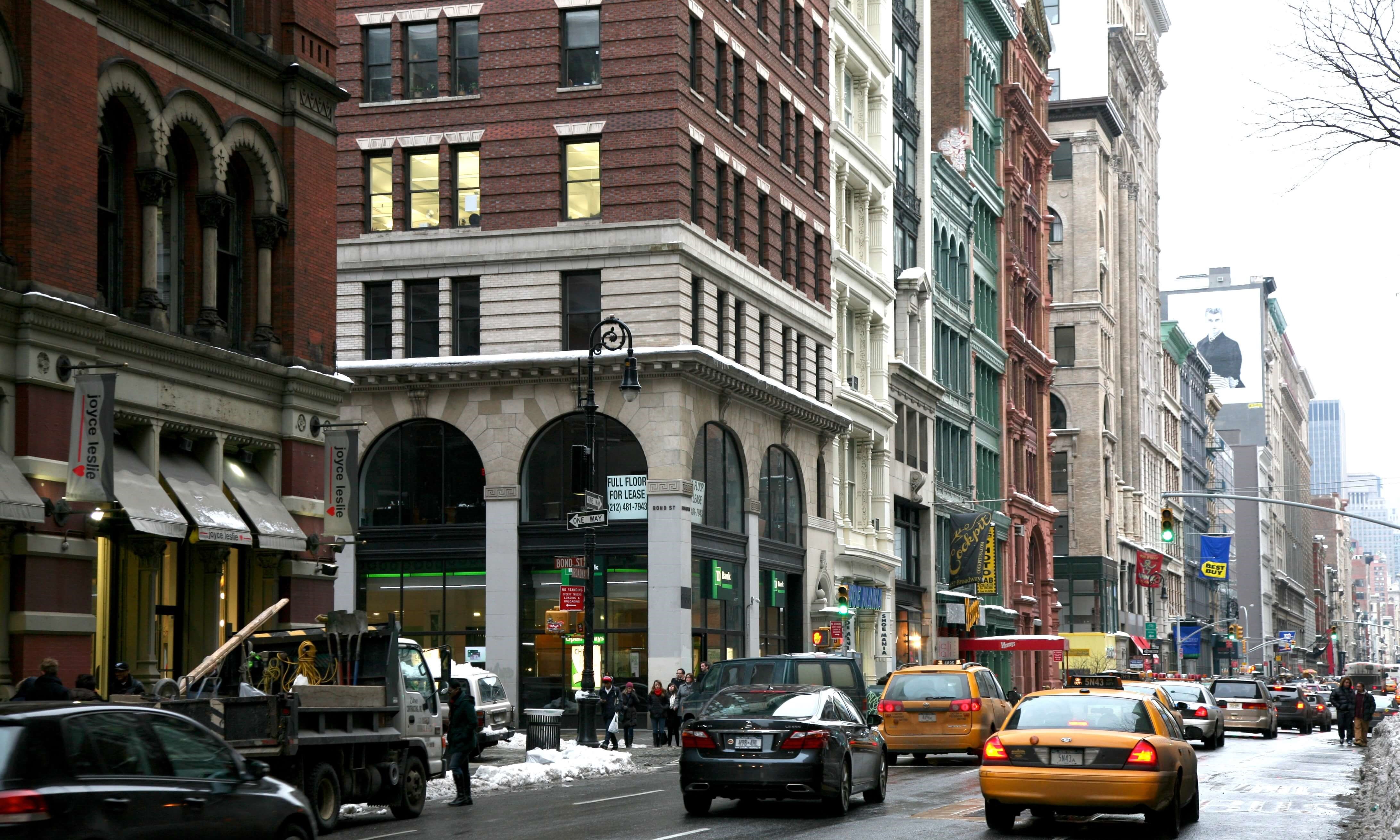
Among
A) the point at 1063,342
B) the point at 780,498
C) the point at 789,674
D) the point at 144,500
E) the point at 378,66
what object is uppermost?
the point at 1063,342

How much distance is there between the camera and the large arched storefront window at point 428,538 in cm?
4697

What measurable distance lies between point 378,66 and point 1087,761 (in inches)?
1356

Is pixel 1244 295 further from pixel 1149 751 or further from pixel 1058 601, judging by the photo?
pixel 1149 751

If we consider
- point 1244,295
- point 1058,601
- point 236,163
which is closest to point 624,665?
point 236,163

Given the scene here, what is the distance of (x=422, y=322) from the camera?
156 ft

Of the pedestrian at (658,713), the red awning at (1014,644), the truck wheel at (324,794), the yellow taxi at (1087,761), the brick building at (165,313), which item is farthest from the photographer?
the red awning at (1014,644)

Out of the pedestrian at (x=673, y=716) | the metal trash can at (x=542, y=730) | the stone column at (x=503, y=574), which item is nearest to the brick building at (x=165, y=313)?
the metal trash can at (x=542, y=730)

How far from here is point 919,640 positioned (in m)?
67.8

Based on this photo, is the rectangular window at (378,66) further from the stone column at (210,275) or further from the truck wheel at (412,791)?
the truck wheel at (412,791)

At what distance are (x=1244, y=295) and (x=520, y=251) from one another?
16070 centimetres

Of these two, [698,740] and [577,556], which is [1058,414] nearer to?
[577,556]

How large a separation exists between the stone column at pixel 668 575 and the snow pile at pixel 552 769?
1009cm

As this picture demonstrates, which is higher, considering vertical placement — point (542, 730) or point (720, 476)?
point (720, 476)

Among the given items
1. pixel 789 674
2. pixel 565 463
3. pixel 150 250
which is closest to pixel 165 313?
pixel 150 250
